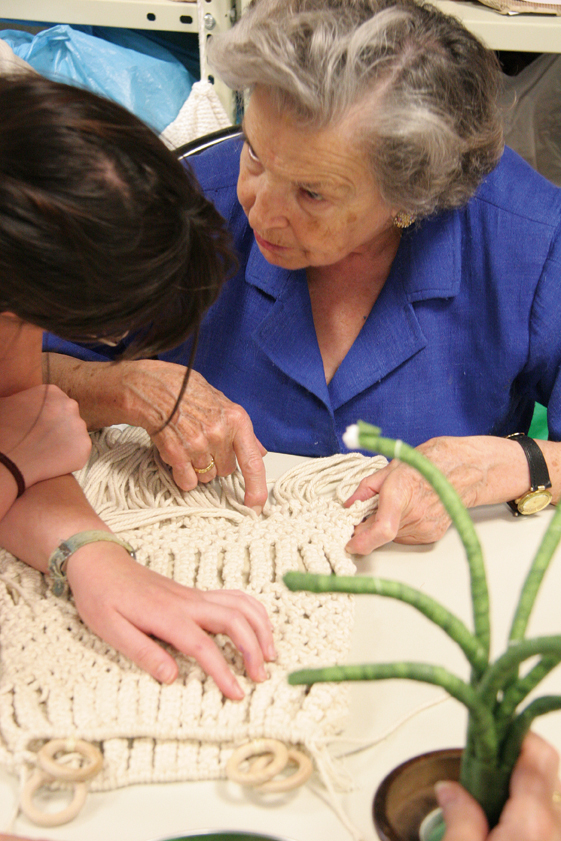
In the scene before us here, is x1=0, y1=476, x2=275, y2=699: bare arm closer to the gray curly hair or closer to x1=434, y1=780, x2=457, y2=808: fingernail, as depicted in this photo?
x1=434, y1=780, x2=457, y2=808: fingernail

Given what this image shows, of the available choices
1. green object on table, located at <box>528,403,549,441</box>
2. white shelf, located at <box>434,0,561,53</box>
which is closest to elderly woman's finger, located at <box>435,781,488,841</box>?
green object on table, located at <box>528,403,549,441</box>

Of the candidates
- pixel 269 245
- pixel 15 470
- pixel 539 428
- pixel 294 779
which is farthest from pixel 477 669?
pixel 539 428

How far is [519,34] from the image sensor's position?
143cm

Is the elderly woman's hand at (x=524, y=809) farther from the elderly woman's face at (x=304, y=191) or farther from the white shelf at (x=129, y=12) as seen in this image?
the white shelf at (x=129, y=12)

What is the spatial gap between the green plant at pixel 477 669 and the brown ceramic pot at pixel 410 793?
0.04 m

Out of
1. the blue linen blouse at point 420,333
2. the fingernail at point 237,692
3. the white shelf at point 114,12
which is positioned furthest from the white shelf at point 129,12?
the fingernail at point 237,692

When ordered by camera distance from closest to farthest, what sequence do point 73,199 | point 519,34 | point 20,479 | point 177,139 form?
point 73,199, point 20,479, point 519,34, point 177,139

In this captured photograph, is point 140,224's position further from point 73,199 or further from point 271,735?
point 271,735

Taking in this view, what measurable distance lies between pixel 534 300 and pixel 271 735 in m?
0.64

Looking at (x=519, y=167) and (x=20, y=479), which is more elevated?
(x=519, y=167)

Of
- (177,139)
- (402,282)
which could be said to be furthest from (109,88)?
(402,282)

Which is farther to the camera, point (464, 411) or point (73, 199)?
point (464, 411)

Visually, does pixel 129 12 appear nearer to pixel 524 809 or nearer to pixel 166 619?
pixel 166 619

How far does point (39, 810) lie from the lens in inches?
19.3
